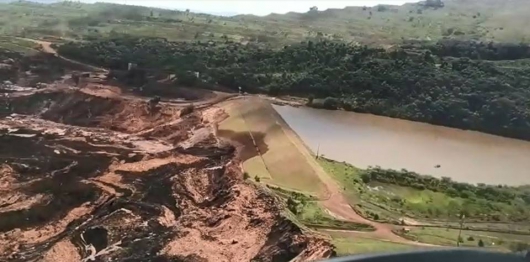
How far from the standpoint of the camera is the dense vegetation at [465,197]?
2112 cm

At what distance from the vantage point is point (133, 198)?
2141 centimetres

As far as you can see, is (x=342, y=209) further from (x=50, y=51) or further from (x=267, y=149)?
(x=50, y=51)

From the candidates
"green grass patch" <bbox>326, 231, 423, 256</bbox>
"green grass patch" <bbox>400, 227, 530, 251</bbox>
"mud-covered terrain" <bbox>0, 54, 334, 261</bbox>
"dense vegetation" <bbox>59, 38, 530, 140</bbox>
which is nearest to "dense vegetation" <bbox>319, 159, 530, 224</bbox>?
"green grass patch" <bbox>400, 227, 530, 251</bbox>

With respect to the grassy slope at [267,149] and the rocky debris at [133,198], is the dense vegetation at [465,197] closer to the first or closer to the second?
the grassy slope at [267,149]

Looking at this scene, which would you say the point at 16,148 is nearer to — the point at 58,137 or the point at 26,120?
the point at 58,137

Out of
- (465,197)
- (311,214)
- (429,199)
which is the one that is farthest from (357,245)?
(465,197)

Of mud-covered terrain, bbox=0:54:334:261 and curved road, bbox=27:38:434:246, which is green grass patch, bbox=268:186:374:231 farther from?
mud-covered terrain, bbox=0:54:334:261

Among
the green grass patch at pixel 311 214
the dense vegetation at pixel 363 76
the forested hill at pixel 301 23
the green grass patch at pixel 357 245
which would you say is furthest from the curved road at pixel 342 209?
the forested hill at pixel 301 23

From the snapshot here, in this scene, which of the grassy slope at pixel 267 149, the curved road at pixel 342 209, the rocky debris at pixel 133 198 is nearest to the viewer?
the rocky debris at pixel 133 198

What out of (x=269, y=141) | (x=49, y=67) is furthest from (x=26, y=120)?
(x=269, y=141)

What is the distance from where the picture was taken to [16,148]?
1043 inches

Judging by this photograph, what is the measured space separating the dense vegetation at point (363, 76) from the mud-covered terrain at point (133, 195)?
8.46 meters

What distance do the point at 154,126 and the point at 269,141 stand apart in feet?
21.7

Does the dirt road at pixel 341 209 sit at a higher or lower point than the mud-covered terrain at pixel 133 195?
higher
